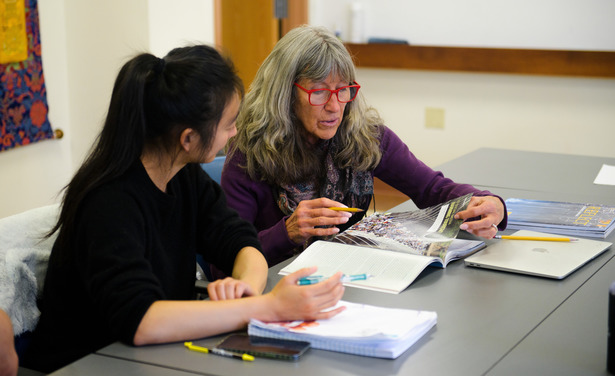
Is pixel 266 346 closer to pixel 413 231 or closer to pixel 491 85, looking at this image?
pixel 413 231

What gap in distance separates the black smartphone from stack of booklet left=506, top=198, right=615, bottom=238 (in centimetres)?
98

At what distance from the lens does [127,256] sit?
1.32m

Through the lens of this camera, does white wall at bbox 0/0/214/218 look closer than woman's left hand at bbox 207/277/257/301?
No

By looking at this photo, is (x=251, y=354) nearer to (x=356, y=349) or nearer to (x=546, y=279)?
(x=356, y=349)

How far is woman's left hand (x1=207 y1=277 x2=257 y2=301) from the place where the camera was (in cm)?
141

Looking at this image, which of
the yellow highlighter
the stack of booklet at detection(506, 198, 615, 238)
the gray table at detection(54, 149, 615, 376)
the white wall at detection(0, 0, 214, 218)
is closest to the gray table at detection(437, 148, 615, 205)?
the stack of booklet at detection(506, 198, 615, 238)

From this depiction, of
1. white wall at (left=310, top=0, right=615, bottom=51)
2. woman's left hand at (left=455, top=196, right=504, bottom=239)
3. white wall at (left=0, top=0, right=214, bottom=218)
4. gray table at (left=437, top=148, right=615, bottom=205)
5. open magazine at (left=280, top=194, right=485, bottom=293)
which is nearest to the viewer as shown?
open magazine at (left=280, top=194, right=485, bottom=293)

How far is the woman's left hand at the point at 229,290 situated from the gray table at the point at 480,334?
13 centimetres

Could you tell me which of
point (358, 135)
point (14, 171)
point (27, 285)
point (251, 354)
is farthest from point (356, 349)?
point (14, 171)

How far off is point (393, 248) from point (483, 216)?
305mm

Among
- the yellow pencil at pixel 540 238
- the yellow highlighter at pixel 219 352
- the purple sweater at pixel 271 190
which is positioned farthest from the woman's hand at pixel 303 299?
the yellow pencil at pixel 540 238

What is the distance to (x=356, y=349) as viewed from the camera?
Answer: 4.04 feet

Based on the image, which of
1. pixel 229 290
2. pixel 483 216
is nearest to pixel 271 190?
pixel 483 216

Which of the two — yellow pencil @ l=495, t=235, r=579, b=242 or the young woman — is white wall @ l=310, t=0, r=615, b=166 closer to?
yellow pencil @ l=495, t=235, r=579, b=242
